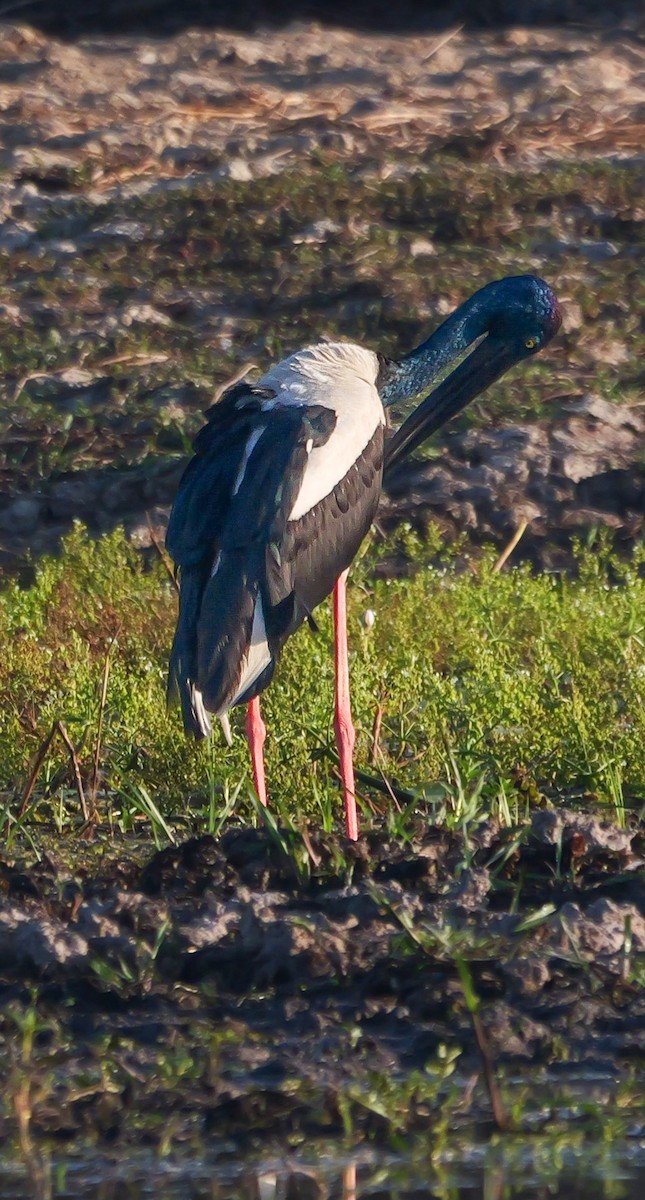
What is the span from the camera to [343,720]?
473cm

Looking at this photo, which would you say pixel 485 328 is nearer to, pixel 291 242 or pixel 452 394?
pixel 452 394

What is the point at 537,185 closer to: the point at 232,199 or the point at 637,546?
the point at 232,199

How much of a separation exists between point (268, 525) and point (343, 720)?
1.47ft

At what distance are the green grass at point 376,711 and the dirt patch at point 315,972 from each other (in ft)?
0.61

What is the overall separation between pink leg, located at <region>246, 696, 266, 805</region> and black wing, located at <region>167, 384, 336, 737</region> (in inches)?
6.7

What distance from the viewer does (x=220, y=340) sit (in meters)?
8.80

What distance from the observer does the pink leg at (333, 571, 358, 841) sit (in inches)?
175

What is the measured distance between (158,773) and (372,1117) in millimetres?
1724

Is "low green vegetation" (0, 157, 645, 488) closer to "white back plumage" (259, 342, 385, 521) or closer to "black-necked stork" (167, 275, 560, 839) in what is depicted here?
"white back plumage" (259, 342, 385, 521)

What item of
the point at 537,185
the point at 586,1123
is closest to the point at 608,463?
the point at 537,185

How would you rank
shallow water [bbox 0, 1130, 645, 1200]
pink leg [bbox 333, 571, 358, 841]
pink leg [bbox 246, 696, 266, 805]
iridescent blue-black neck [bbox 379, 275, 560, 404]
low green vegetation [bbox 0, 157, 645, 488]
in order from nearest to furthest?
shallow water [bbox 0, 1130, 645, 1200], pink leg [bbox 333, 571, 358, 841], pink leg [bbox 246, 696, 266, 805], iridescent blue-black neck [bbox 379, 275, 560, 404], low green vegetation [bbox 0, 157, 645, 488]

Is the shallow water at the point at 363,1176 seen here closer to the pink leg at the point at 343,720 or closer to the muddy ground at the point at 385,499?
the muddy ground at the point at 385,499

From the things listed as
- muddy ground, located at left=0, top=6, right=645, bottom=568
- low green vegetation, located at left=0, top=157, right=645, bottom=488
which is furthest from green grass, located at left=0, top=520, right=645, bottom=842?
low green vegetation, located at left=0, top=157, right=645, bottom=488

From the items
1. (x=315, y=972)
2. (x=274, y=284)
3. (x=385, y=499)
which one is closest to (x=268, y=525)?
(x=315, y=972)
